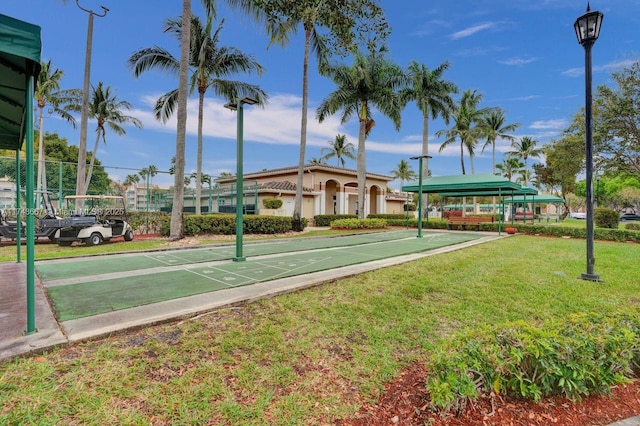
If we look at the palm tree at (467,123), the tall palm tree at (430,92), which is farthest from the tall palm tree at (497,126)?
the tall palm tree at (430,92)

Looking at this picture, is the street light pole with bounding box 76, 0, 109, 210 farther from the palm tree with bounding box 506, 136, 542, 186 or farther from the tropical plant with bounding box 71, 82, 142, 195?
the palm tree with bounding box 506, 136, 542, 186

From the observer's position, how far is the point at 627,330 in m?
2.84

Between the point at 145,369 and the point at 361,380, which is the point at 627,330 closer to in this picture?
the point at 361,380

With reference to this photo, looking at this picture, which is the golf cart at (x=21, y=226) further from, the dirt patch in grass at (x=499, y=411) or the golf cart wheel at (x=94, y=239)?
the dirt patch in grass at (x=499, y=411)

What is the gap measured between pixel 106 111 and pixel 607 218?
3569 centimetres

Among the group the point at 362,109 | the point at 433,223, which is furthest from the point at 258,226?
the point at 433,223

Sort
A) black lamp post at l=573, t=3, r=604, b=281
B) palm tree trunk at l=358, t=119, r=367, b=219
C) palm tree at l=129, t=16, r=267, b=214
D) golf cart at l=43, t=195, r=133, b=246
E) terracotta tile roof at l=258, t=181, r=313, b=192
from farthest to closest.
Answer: terracotta tile roof at l=258, t=181, r=313, b=192 < palm tree trunk at l=358, t=119, r=367, b=219 < palm tree at l=129, t=16, r=267, b=214 < golf cart at l=43, t=195, r=133, b=246 < black lamp post at l=573, t=3, r=604, b=281

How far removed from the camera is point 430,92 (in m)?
24.7

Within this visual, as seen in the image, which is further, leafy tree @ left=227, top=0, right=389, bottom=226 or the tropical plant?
the tropical plant

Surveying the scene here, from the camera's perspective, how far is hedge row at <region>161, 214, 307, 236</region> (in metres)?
13.5

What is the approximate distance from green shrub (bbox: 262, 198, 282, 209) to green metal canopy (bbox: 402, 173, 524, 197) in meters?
10.0

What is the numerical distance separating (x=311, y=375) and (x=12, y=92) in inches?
209

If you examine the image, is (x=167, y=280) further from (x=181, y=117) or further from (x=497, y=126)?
(x=497, y=126)

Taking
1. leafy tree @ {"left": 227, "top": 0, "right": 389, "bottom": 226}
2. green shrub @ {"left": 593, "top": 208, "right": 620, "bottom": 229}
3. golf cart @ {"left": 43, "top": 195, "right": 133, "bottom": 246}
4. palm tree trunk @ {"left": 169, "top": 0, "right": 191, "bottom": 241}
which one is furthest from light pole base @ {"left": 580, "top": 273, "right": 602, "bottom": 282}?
green shrub @ {"left": 593, "top": 208, "right": 620, "bottom": 229}
